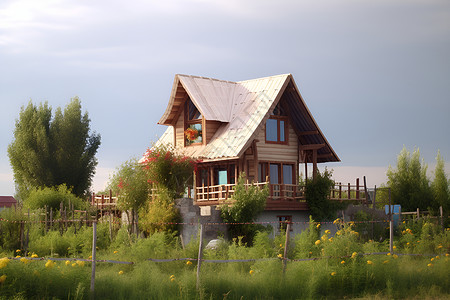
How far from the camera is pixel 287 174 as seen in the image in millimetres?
35062

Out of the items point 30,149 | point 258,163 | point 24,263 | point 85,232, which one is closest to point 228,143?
point 258,163

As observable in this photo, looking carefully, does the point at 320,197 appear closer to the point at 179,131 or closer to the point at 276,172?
the point at 276,172

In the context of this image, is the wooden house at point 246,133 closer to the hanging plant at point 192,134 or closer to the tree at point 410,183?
the hanging plant at point 192,134

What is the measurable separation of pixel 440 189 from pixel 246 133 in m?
23.4

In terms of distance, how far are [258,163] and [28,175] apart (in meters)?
29.9

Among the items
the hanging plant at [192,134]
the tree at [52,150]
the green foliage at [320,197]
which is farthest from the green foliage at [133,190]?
the tree at [52,150]

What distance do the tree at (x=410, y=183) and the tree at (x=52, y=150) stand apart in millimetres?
27304

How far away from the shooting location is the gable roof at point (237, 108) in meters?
32.8

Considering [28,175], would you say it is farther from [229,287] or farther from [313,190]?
[229,287]

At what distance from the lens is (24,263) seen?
14.5 metres

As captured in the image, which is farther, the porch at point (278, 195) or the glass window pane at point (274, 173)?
the glass window pane at point (274, 173)

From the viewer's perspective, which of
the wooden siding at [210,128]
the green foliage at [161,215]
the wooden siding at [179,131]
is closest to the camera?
the green foliage at [161,215]

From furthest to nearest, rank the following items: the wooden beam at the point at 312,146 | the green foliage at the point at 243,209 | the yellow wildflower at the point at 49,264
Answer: the wooden beam at the point at 312,146
the green foliage at the point at 243,209
the yellow wildflower at the point at 49,264

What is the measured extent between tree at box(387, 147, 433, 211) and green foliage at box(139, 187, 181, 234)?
26.8 m
